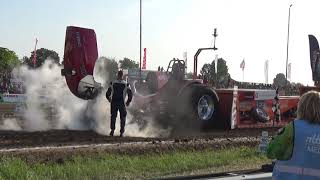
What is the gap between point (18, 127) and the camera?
14.9 meters

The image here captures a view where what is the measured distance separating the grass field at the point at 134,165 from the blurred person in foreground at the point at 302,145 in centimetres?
522

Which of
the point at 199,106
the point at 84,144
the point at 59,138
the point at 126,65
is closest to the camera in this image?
the point at 84,144

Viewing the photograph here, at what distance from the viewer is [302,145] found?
4.34 m

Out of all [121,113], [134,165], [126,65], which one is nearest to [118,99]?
[121,113]

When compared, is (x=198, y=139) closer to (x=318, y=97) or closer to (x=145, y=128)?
(x=145, y=128)

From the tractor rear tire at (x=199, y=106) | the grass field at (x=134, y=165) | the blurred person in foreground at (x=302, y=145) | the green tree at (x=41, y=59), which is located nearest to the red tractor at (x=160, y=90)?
the tractor rear tire at (x=199, y=106)

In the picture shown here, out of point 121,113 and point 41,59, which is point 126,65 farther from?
point 121,113

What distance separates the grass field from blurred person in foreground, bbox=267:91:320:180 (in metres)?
5.22

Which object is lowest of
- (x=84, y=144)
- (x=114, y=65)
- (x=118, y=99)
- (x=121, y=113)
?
(x=84, y=144)

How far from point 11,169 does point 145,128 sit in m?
6.67

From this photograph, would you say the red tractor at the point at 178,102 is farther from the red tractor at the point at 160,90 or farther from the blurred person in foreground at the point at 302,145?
the blurred person in foreground at the point at 302,145

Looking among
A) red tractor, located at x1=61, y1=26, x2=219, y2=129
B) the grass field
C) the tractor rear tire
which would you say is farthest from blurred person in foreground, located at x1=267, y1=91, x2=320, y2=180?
the tractor rear tire

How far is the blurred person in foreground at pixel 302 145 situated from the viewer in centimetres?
432

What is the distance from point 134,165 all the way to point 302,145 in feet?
20.3
